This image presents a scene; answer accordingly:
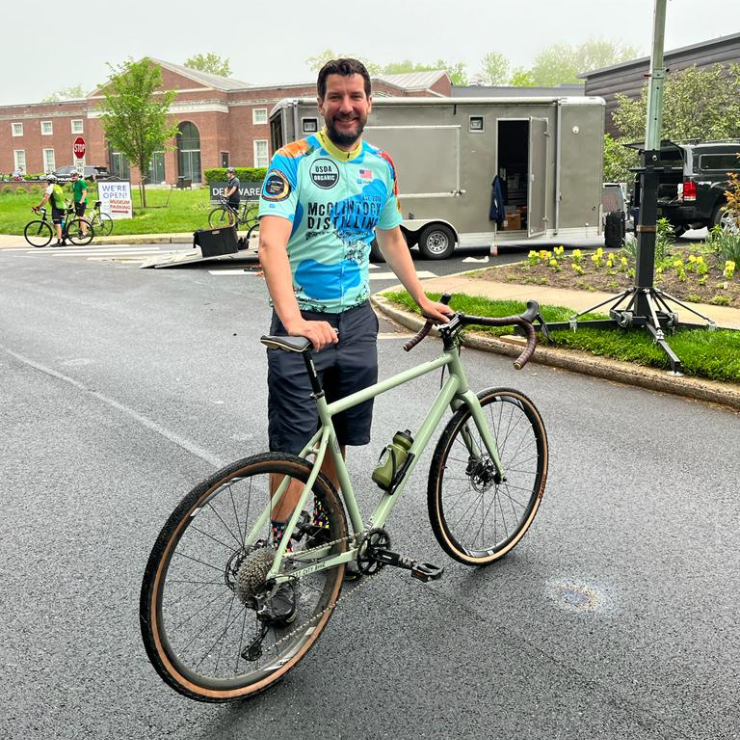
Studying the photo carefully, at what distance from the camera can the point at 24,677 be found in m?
3.04

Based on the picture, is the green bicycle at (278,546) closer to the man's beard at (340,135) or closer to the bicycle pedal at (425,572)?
the bicycle pedal at (425,572)

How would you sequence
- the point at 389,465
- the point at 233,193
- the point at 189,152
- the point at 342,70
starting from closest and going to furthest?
the point at 342,70 → the point at 389,465 → the point at 233,193 → the point at 189,152

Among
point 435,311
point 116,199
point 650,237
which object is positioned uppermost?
point 116,199

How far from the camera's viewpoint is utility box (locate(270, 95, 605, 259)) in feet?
53.2

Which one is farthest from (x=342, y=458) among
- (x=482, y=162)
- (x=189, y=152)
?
(x=189, y=152)

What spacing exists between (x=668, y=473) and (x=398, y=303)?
6425 mm

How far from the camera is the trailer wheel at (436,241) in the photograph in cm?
1692

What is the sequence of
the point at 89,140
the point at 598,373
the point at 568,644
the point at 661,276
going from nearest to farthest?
the point at 568,644 < the point at 598,373 < the point at 661,276 < the point at 89,140

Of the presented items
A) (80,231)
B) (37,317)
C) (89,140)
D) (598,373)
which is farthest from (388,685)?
(89,140)

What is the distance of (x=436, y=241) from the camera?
1705cm

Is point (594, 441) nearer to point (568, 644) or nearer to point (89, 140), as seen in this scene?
point (568, 644)

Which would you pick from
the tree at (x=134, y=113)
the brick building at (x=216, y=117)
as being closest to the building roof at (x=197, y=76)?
the brick building at (x=216, y=117)

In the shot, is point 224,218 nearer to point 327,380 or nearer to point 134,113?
point 134,113

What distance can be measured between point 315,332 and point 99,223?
80.7 feet
